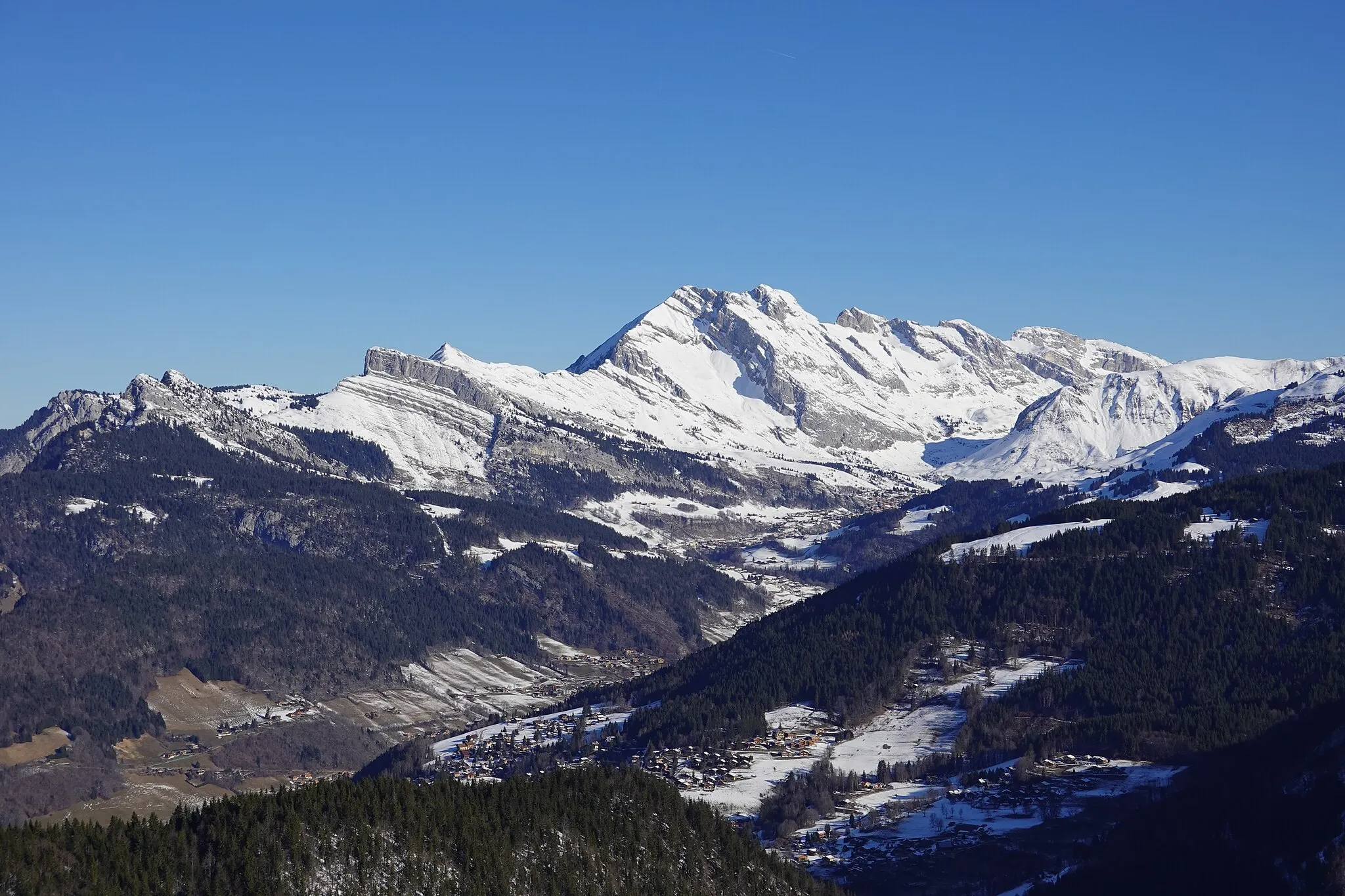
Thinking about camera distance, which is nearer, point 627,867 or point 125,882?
point 125,882

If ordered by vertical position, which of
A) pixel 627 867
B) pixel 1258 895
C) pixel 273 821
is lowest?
pixel 1258 895

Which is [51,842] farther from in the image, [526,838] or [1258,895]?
[1258,895]

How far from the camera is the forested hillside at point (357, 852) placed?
16300 cm

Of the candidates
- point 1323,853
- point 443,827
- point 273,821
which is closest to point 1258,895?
point 1323,853

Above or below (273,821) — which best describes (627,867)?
below

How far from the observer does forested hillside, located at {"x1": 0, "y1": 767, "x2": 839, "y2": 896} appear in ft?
535

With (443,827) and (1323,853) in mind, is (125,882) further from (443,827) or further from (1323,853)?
(1323,853)

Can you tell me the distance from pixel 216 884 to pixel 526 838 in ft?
121

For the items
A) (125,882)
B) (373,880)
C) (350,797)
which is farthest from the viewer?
(350,797)

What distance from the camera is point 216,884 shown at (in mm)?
164375

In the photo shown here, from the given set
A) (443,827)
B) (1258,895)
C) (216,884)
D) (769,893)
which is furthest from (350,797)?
(1258,895)

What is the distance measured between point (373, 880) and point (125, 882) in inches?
919

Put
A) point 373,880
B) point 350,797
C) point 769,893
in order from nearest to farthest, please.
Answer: point 373,880, point 350,797, point 769,893

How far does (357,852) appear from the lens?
175 meters
